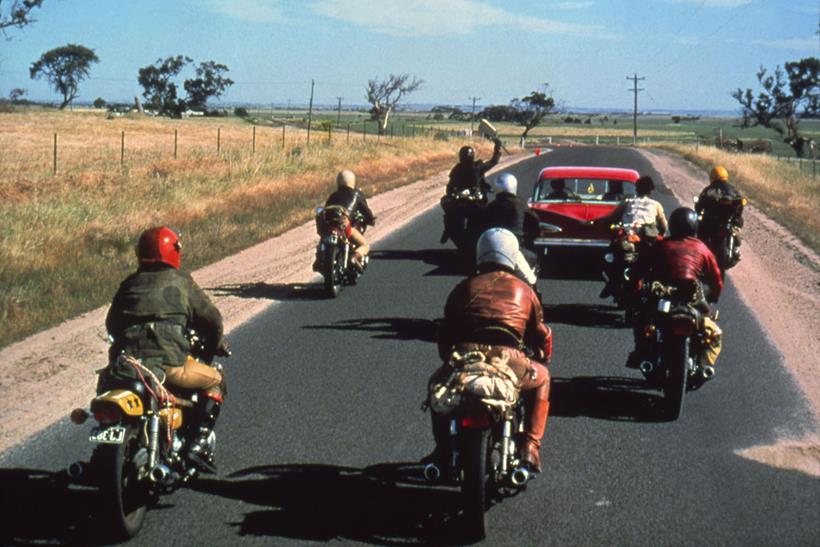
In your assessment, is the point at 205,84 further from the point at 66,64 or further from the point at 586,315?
the point at 586,315

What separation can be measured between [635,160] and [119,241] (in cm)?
4495

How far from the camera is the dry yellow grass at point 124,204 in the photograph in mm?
14930

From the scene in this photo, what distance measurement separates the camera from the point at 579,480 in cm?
733

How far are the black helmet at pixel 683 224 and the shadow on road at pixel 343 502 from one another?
337 cm

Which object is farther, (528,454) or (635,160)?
(635,160)

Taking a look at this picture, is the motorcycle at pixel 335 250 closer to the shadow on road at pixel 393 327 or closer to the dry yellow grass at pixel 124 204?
the shadow on road at pixel 393 327

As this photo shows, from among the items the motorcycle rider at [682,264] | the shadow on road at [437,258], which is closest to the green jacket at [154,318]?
the motorcycle rider at [682,264]

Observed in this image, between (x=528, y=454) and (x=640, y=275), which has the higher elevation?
(x=640, y=275)

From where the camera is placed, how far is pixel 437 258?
18.6m

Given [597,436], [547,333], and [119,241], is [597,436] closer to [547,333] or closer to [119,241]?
[547,333]

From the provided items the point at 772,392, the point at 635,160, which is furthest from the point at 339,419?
the point at 635,160

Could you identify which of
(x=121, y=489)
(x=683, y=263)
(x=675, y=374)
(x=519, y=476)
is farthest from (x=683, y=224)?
(x=121, y=489)

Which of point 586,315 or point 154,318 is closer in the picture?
point 154,318

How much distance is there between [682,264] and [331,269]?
5814mm
